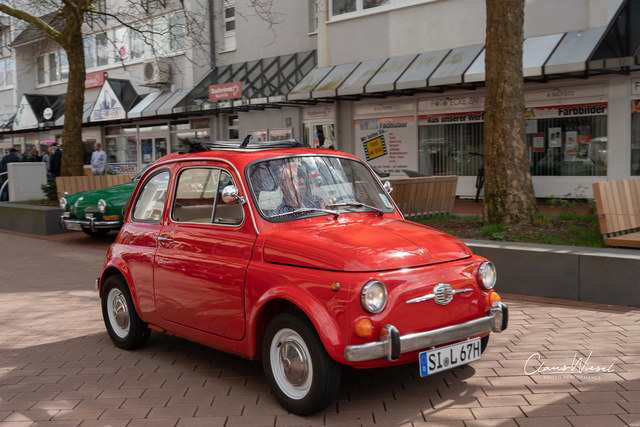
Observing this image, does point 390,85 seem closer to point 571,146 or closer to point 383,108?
point 383,108

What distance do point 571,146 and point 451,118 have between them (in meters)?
3.49

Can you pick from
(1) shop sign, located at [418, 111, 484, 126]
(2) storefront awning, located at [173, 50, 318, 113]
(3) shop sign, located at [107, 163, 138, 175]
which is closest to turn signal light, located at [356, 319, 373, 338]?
(1) shop sign, located at [418, 111, 484, 126]

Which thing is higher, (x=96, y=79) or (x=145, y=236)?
(x=96, y=79)

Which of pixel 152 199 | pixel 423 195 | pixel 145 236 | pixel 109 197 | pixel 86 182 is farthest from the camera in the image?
pixel 86 182

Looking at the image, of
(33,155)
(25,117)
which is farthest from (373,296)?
(25,117)

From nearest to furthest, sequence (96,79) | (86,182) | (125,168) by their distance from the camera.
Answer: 1. (86,182)
2. (125,168)
3. (96,79)

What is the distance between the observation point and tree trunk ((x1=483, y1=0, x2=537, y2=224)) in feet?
27.8

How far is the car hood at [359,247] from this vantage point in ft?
12.4

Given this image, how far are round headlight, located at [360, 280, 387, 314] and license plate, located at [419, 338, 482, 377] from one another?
44 centimetres

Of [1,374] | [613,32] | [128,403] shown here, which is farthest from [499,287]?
[613,32]

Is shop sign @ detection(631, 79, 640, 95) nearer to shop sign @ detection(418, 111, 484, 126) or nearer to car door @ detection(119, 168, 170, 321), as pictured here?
shop sign @ detection(418, 111, 484, 126)

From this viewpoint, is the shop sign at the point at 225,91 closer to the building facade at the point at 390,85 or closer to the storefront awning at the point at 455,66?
the building facade at the point at 390,85

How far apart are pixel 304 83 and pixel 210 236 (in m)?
15.5

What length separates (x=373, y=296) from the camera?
361 cm
